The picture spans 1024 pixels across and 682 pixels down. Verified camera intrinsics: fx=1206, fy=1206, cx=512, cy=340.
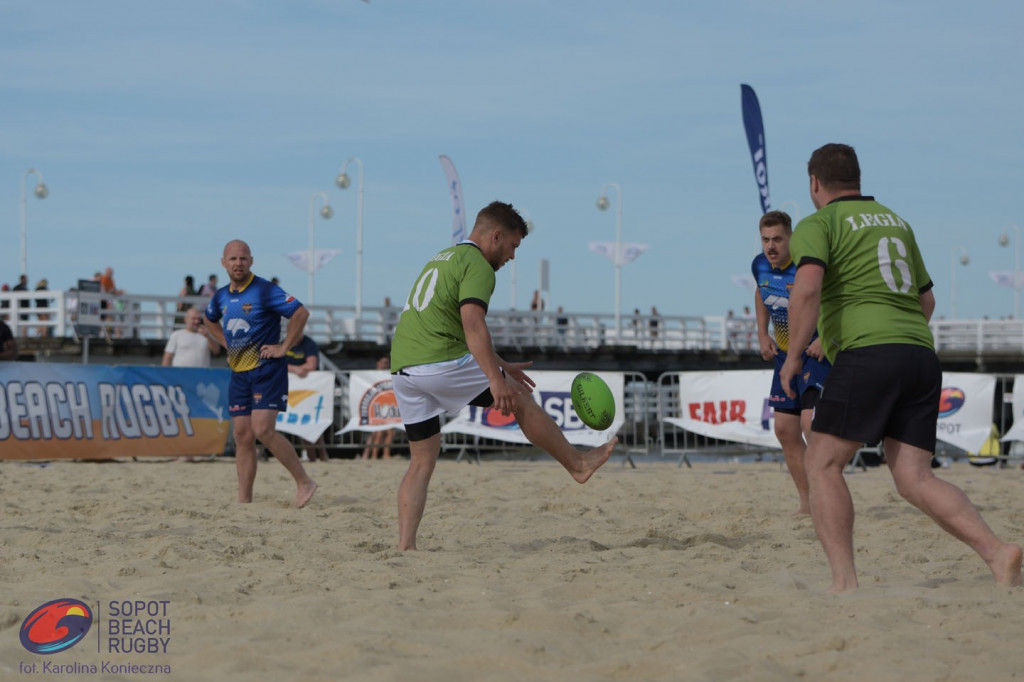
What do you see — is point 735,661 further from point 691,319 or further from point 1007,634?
point 691,319

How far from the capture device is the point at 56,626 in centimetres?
413

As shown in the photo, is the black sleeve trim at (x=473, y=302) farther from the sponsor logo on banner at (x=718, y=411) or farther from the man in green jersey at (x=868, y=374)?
the sponsor logo on banner at (x=718, y=411)

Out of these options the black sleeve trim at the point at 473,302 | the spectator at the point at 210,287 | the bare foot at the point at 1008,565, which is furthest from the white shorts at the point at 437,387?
the spectator at the point at 210,287

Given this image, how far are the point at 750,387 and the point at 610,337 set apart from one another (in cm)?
2759

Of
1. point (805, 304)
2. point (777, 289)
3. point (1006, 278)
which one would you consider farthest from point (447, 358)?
point (1006, 278)

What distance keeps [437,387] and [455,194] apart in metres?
26.9

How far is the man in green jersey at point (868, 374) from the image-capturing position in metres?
4.55

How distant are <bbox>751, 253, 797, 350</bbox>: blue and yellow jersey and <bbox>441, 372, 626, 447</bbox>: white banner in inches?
300

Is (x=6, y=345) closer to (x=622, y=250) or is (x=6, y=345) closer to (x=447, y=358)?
(x=447, y=358)

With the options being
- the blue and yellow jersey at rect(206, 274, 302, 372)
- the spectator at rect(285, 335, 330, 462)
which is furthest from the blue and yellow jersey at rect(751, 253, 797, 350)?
the spectator at rect(285, 335, 330, 462)

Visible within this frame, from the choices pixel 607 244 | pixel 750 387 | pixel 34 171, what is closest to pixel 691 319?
pixel 607 244

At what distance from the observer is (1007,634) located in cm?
389

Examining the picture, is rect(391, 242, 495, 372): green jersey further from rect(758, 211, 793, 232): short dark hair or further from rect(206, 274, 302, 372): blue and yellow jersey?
rect(206, 274, 302, 372): blue and yellow jersey

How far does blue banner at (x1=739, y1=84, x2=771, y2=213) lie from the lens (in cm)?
2208
